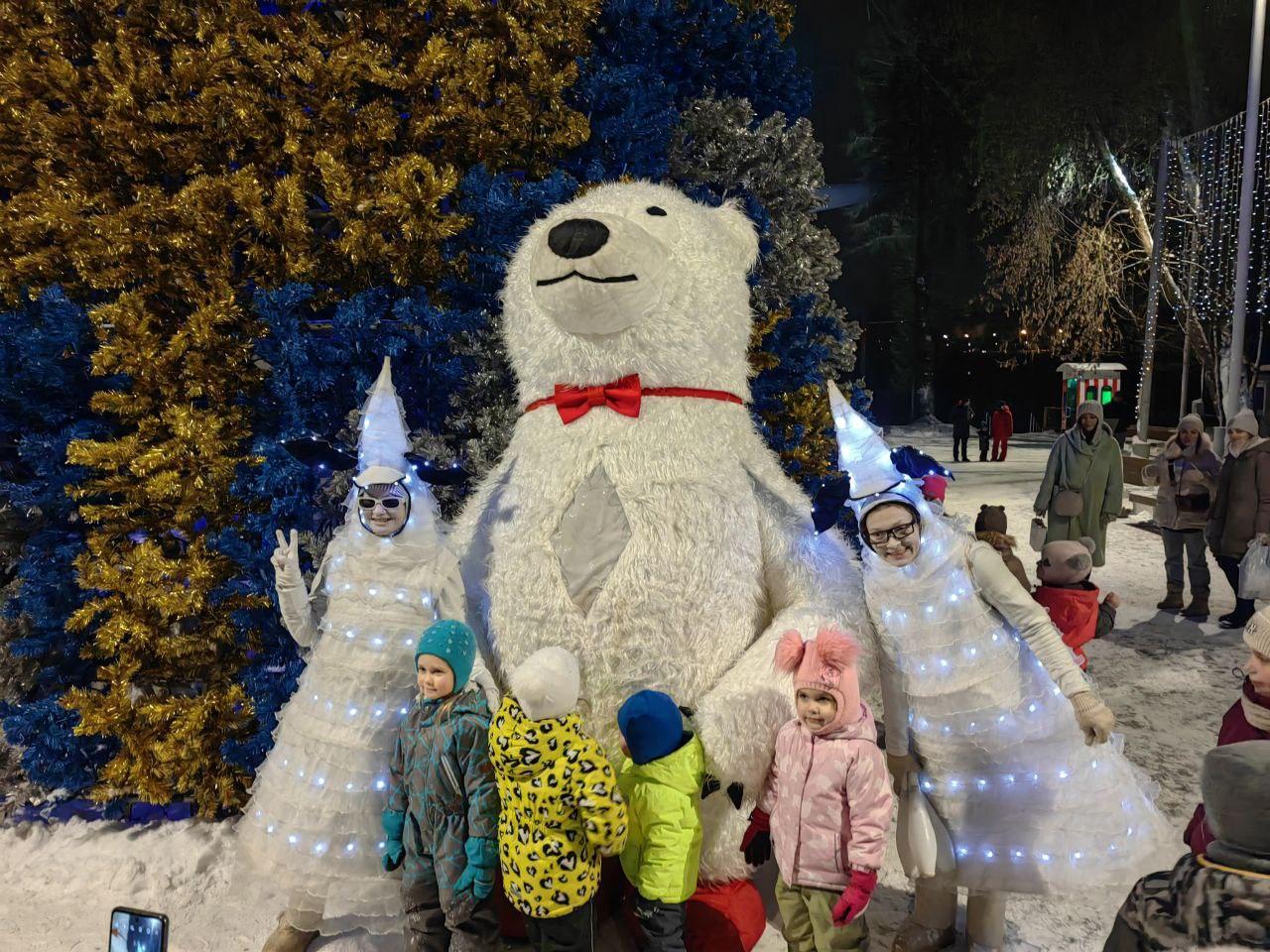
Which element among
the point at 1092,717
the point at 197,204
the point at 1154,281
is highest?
the point at 1154,281

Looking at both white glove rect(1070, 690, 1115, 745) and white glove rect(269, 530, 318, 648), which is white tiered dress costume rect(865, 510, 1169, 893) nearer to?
white glove rect(1070, 690, 1115, 745)

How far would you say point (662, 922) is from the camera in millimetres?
2047

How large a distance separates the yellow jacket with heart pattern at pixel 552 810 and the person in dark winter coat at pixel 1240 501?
480 centimetres

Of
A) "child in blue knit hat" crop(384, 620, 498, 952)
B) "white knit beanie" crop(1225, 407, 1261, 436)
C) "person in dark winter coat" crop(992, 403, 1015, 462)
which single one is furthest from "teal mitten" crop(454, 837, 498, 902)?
"person in dark winter coat" crop(992, 403, 1015, 462)

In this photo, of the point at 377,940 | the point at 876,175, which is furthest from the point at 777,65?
the point at 377,940

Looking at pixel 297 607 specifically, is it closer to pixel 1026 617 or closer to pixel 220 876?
pixel 220 876

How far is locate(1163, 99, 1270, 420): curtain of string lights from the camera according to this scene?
31.1 ft

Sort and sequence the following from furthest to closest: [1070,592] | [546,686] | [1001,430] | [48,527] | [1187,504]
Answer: [1001,430] < [1187,504] < [48,527] < [1070,592] < [546,686]

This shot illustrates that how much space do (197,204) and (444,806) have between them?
7.57ft

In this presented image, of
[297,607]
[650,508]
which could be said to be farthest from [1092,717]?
[297,607]

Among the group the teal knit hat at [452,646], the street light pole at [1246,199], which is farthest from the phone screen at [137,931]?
the street light pole at [1246,199]

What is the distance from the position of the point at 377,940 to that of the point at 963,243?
649 centimetres

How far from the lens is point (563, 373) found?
2.49 metres

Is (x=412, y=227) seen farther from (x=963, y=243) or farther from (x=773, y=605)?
(x=963, y=243)
